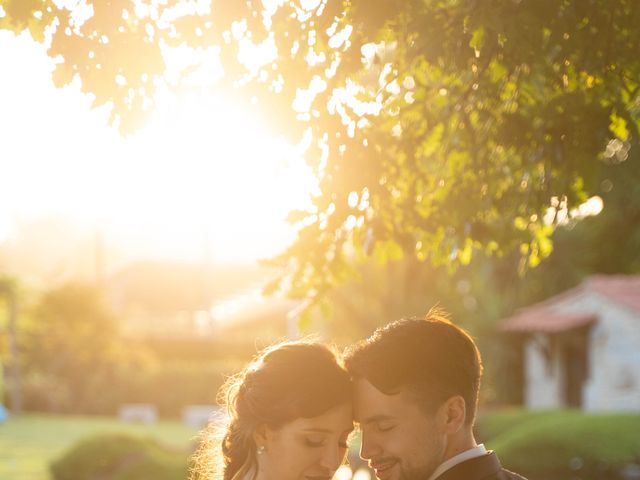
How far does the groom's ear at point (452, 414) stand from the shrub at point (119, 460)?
A: 14836 mm

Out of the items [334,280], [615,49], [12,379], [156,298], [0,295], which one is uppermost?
[156,298]

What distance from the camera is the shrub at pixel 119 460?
20328 millimetres

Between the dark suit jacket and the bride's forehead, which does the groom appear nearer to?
the dark suit jacket

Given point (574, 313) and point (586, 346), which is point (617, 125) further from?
point (586, 346)

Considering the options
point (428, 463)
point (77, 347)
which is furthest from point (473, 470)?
point (77, 347)

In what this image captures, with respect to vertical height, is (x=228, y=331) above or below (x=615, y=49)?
above

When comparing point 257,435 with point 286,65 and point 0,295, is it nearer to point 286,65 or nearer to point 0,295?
point 286,65

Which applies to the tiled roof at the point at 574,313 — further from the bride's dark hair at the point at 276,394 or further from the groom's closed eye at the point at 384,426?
the groom's closed eye at the point at 384,426

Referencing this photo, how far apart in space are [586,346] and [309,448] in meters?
33.9

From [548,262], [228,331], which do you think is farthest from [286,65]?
[228,331]

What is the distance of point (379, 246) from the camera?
891 cm

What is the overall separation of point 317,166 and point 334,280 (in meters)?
1.41

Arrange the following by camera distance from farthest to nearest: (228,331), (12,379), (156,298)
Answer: (156,298), (228,331), (12,379)

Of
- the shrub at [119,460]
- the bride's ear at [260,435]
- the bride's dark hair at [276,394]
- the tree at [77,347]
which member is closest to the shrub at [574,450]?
the shrub at [119,460]
